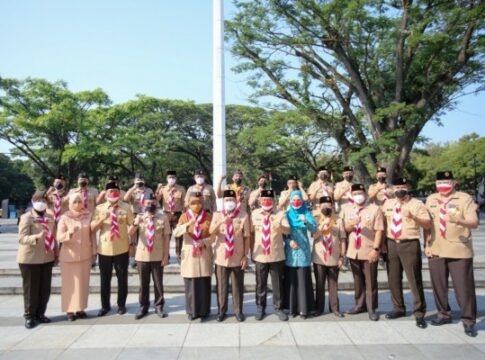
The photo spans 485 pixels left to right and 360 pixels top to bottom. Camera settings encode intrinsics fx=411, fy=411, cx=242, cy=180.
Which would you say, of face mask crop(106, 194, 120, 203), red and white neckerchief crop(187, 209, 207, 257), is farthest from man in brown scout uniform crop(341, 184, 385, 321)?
face mask crop(106, 194, 120, 203)

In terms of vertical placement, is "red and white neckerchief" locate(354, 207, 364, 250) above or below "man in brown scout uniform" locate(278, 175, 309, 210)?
below

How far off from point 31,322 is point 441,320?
5.59 m

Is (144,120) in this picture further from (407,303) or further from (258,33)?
(407,303)

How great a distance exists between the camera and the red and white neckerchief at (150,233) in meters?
6.11

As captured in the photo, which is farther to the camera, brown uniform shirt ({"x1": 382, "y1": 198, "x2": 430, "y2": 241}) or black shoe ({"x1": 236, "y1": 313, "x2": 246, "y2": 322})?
black shoe ({"x1": 236, "y1": 313, "x2": 246, "y2": 322})

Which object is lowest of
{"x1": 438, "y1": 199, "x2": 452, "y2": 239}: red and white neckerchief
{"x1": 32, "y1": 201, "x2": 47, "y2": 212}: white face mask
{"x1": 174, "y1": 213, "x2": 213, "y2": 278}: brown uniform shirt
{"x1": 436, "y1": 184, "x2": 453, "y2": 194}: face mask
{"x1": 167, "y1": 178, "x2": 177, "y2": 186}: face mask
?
{"x1": 174, "y1": 213, "x2": 213, "y2": 278}: brown uniform shirt

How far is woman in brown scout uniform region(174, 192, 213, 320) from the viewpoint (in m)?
5.88

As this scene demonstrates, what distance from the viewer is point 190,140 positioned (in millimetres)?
38031

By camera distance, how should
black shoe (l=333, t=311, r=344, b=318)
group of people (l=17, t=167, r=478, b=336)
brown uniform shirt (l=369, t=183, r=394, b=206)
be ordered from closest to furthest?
group of people (l=17, t=167, r=478, b=336) < black shoe (l=333, t=311, r=344, b=318) < brown uniform shirt (l=369, t=183, r=394, b=206)

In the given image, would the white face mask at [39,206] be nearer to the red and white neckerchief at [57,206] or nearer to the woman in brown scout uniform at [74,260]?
the woman in brown scout uniform at [74,260]

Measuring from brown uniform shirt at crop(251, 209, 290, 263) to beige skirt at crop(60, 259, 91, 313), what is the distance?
257 cm

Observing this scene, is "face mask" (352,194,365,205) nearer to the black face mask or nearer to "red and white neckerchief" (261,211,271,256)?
the black face mask

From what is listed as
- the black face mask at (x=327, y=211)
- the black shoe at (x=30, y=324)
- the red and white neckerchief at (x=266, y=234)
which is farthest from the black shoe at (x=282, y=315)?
the black shoe at (x=30, y=324)

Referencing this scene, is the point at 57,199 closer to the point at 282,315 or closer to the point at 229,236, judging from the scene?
the point at 229,236
